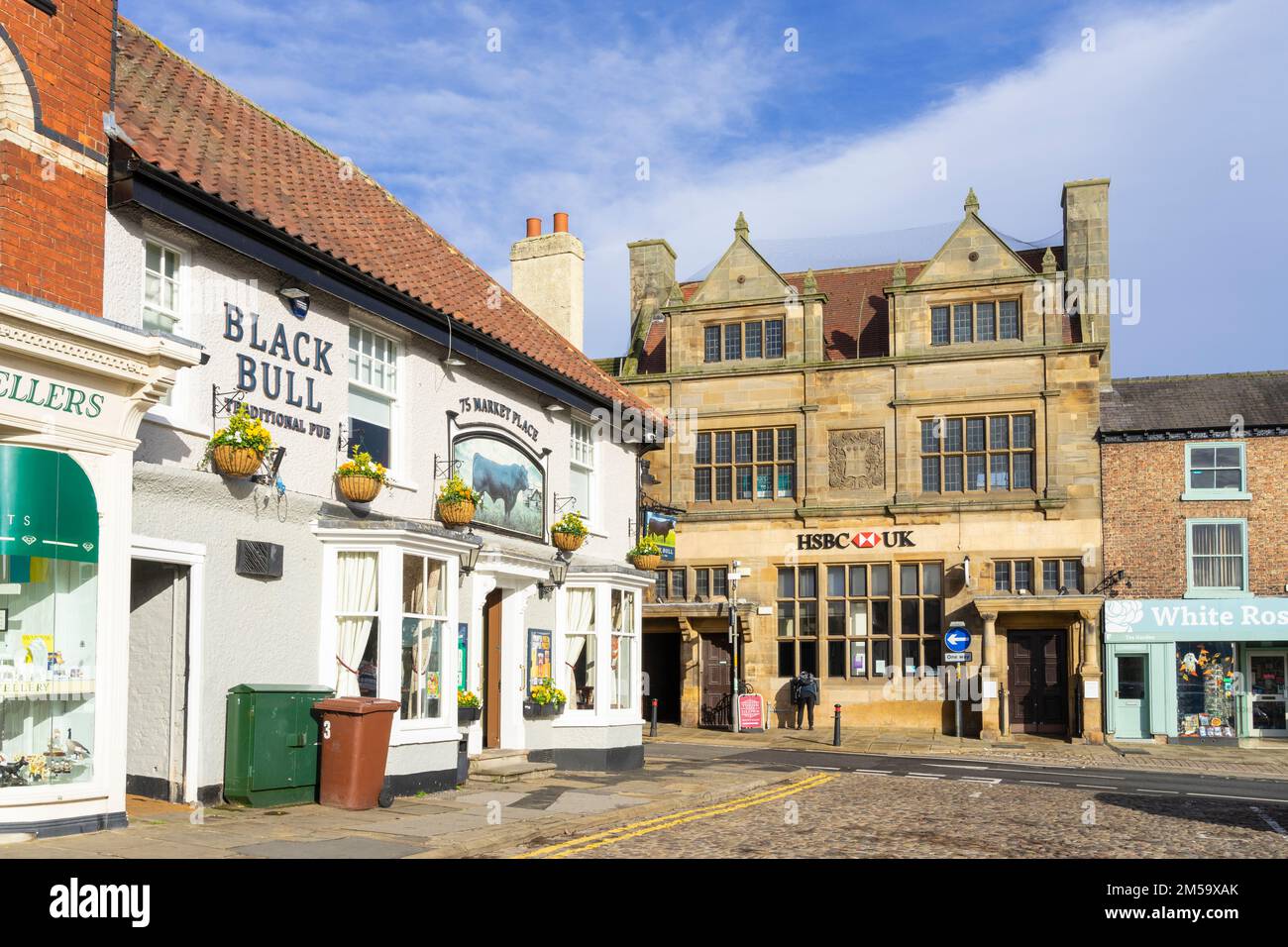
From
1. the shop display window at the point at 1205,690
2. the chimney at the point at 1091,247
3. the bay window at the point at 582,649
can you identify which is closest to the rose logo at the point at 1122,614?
the shop display window at the point at 1205,690

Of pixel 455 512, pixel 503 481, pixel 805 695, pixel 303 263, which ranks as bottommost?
pixel 805 695

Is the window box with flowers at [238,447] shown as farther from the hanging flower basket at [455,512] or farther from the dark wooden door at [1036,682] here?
the dark wooden door at [1036,682]

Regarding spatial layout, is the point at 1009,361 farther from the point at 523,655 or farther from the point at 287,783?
the point at 287,783

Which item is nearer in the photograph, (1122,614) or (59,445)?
(59,445)

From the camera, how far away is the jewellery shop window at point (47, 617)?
10594mm

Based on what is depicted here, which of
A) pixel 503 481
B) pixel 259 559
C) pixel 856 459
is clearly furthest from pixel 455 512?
pixel 856 459

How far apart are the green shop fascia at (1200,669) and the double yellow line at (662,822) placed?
1485cm

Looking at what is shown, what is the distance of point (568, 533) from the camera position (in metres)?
20.5

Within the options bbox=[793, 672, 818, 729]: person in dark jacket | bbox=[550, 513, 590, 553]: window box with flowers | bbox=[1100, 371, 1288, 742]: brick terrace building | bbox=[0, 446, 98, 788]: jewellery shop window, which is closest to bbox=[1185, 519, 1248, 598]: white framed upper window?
bbox=[1100, 371, 1288, 742]: brick terrace building

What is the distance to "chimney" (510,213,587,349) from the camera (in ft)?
84.5

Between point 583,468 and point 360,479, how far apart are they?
746 cm

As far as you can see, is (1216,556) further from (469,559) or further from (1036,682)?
→ (469,559)

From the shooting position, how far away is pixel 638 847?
12.0m
